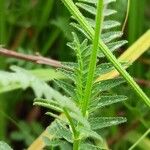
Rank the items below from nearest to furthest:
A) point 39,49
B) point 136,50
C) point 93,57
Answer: point 93,57, point 136,50, point 39,49

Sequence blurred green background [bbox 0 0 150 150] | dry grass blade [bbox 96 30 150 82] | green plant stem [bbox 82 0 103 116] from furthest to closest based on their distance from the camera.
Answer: blurred green background [bbox 0 0 150 150] < dry grass blade [bbox 96 30 150 82] < green plant stem [bbox 82 0 103 116]

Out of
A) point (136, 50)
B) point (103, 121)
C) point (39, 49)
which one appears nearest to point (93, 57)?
point (103, 121)

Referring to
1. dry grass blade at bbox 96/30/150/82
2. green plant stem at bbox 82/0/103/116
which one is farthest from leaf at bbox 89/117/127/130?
dry grass blade at bbox 96/30/150/82

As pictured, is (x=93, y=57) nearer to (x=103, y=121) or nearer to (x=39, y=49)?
(x=103, y=121)

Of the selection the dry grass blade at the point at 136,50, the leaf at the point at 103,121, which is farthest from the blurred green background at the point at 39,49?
the leaf at the point at 103,121

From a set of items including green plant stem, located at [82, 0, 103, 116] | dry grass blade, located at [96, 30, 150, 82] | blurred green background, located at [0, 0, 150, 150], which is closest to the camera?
green plant stem, located at [82, 0, 103, 116]

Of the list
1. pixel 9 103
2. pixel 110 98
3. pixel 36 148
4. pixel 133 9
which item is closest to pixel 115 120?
pixel 110 98

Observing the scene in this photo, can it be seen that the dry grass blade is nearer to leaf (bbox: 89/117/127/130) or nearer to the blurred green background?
the blurred green background

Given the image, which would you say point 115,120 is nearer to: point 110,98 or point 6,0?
point 110,98

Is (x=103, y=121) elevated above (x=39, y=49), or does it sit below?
above
